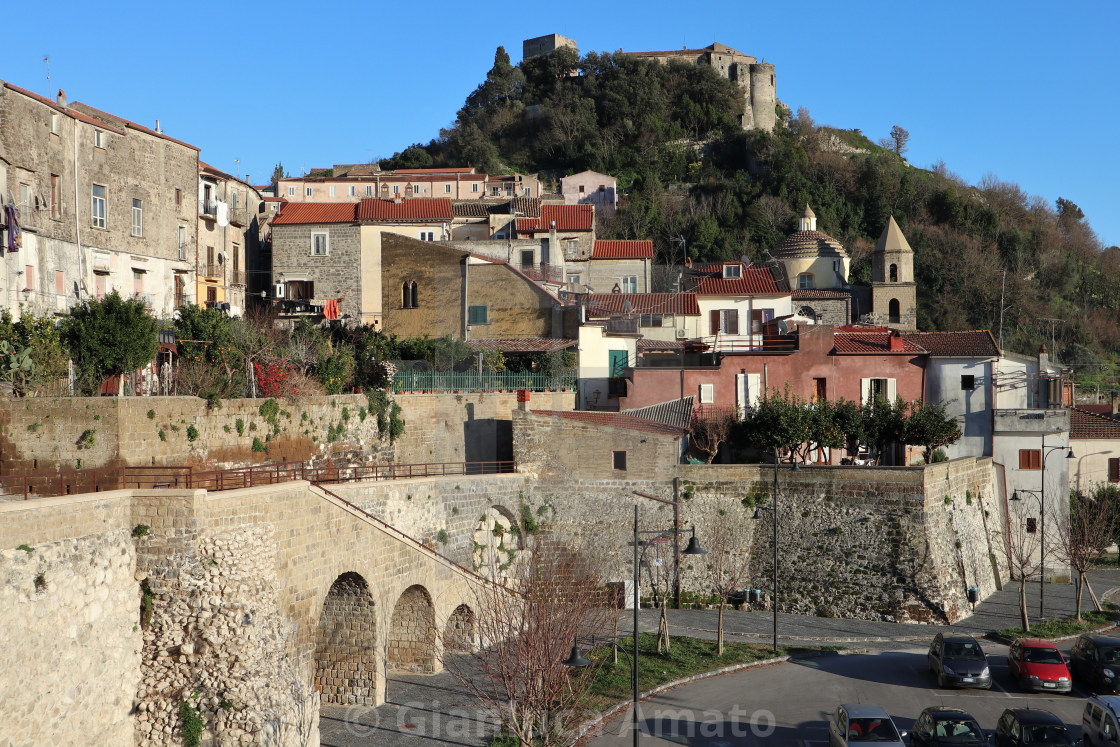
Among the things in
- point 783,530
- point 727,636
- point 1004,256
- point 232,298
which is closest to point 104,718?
point 727,636

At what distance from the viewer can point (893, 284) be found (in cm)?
5809

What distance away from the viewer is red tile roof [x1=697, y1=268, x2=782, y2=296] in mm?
47031

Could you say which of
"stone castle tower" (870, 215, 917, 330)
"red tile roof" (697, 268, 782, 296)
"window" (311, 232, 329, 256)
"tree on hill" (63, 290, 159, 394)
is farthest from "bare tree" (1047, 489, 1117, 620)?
"window" (311, 232, 329, 256)

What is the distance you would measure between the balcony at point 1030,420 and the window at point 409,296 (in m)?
21.5

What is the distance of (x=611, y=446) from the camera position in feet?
98.9

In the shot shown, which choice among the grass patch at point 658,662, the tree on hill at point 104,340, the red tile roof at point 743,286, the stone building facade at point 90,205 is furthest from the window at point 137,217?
the red tile roof at point 743,286

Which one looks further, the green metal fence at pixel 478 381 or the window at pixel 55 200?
the green metal fence at pixel 478 381

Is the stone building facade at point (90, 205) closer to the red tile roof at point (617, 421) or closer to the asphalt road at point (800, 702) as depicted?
the red tile roof at point (617, 421)

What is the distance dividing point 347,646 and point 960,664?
13.4 metres

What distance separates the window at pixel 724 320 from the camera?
46.9 m

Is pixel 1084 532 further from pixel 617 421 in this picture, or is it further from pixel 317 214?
pixel 317 214

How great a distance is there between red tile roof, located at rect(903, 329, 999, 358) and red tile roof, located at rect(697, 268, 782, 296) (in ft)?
34.8

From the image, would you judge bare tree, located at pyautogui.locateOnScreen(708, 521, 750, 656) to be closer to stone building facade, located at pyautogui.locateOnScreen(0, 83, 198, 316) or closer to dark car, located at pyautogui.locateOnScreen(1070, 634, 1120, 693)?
dark car, located at pyautogui.locateOnScreen(1070, 634, 1120, 693)

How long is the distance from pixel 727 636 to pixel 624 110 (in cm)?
6711
